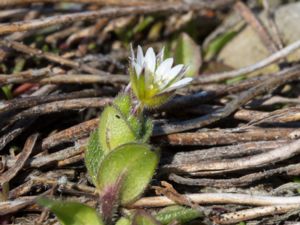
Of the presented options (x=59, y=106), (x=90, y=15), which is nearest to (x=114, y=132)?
(x=59, y=106)

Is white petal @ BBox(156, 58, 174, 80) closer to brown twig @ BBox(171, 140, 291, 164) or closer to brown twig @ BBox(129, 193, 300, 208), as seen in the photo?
brown twig @ BBox(171, 140, 291, 164)

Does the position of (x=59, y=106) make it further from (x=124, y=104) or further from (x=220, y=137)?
(x=220, y=137)

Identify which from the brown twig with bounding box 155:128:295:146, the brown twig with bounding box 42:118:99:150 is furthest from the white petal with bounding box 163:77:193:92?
the brown twig with bounding box 42:118:99:150

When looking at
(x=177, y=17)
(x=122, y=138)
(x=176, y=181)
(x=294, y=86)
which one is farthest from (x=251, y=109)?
(x=177, y=17)

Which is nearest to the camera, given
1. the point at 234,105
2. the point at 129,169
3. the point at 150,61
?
the point at 129,169

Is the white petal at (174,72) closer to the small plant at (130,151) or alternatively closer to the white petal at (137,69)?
the small plant at (130,151)

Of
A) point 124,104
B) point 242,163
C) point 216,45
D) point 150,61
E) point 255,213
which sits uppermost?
point 150,61

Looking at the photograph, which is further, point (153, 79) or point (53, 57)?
point (53, 57)
